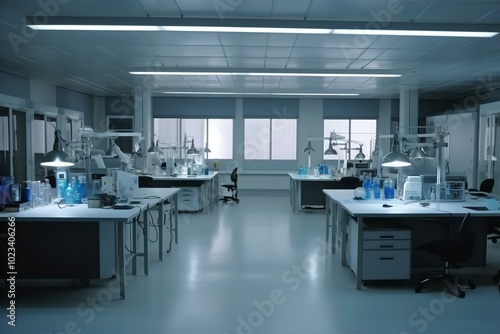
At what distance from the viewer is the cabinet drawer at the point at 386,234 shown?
3.52 m

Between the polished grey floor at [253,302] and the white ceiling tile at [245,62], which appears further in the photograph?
the white ceiling tile at [245,62]

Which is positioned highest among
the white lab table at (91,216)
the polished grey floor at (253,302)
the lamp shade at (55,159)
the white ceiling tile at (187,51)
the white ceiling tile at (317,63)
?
the white ceiling tile at (317,63)

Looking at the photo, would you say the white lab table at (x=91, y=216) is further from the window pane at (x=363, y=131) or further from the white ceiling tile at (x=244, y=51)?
the window pane at (x=363, y=131)

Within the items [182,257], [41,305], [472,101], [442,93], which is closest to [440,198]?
[182,257]

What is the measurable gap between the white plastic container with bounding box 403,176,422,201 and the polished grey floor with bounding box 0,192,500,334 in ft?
3.18

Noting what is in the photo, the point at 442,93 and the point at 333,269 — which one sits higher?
the point at 442,93

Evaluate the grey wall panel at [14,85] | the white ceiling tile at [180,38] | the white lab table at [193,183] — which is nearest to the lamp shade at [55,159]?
the white ceiling tile at [180,38]

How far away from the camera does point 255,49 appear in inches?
215

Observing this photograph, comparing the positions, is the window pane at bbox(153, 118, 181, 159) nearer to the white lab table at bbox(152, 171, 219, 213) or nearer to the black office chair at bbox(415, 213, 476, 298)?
the white lab table at bbox(152, 171, 219, 213)

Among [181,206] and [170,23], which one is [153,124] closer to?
[181,206]

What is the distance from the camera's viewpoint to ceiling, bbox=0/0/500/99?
12.7ft

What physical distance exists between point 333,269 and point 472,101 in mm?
8056

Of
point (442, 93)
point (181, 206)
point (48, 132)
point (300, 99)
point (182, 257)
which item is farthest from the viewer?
point (300, 99)

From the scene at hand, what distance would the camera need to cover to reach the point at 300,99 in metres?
10.8
